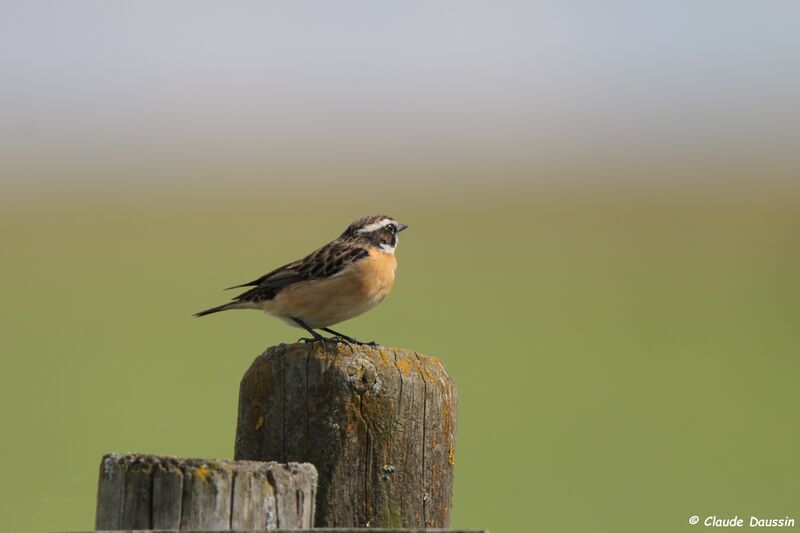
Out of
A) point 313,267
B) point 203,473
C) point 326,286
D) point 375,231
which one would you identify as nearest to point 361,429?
point 203,473

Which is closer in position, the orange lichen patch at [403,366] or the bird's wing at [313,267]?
the orange lichen patch at [403,366]

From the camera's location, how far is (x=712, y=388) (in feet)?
72.1

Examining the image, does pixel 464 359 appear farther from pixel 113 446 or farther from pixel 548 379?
pixel 113 446

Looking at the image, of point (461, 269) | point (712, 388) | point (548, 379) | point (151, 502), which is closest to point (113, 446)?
point (548, 379)

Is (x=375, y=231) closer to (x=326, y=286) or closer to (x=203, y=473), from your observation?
(x=326, y=286)

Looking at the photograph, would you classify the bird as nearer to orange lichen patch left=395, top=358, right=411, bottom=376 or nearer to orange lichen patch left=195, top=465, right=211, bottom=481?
orange lichen patch left=395, top=358, right=411, bottom=376

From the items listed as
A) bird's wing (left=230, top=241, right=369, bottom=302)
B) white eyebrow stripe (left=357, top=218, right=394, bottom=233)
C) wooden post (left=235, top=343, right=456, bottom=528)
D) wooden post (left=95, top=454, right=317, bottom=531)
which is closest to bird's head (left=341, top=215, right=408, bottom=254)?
white eyebrow stripe (left=357, top=218, right=394, bottom=233)

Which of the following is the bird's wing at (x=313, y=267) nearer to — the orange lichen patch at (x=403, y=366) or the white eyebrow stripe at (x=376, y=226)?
the white eyebrow stripe at (x=376, y=226)

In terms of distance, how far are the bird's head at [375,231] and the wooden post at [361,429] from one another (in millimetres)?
3851

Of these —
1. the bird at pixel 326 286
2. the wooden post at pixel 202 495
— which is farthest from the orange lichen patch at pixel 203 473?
the bird at pixel 326 286

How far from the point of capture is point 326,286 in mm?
7859

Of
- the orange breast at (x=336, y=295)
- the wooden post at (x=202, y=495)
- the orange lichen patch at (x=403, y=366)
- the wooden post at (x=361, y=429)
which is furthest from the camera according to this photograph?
the orange breast at (x=336, y=295)

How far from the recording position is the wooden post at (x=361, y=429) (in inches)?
169

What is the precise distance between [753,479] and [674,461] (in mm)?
1287
